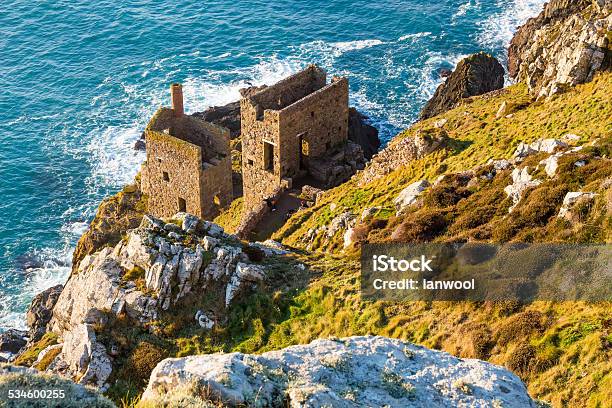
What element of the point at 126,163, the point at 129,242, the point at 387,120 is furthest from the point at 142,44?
the point at 129,242

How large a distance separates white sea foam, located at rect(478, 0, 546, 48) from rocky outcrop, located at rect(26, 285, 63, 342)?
212ft

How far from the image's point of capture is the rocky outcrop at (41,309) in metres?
51.0

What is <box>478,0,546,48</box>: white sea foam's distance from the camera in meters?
95.8

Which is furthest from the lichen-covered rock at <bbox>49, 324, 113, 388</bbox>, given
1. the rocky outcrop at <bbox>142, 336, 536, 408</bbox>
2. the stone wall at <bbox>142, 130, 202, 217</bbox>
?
the stone wall at <bbox>142, 130, 202, 217</bbox>

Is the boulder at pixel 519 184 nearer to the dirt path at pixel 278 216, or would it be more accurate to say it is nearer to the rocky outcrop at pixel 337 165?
the dirt path at pixel 278 216

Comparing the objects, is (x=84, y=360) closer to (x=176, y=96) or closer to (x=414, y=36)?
(x=176, y=96)

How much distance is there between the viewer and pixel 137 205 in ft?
197

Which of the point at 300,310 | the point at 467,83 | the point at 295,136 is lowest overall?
the point at 467,83

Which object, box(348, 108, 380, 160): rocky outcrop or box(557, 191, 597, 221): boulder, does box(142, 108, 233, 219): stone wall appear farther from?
box(557, 191, 597, 221): boulder

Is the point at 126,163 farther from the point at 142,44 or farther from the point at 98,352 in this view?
the point at 98,352

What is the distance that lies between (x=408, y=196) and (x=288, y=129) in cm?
1561

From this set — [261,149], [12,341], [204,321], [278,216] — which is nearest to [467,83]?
[261,149]

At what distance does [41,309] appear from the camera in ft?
174

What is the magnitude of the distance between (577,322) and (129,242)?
58.3 ft
